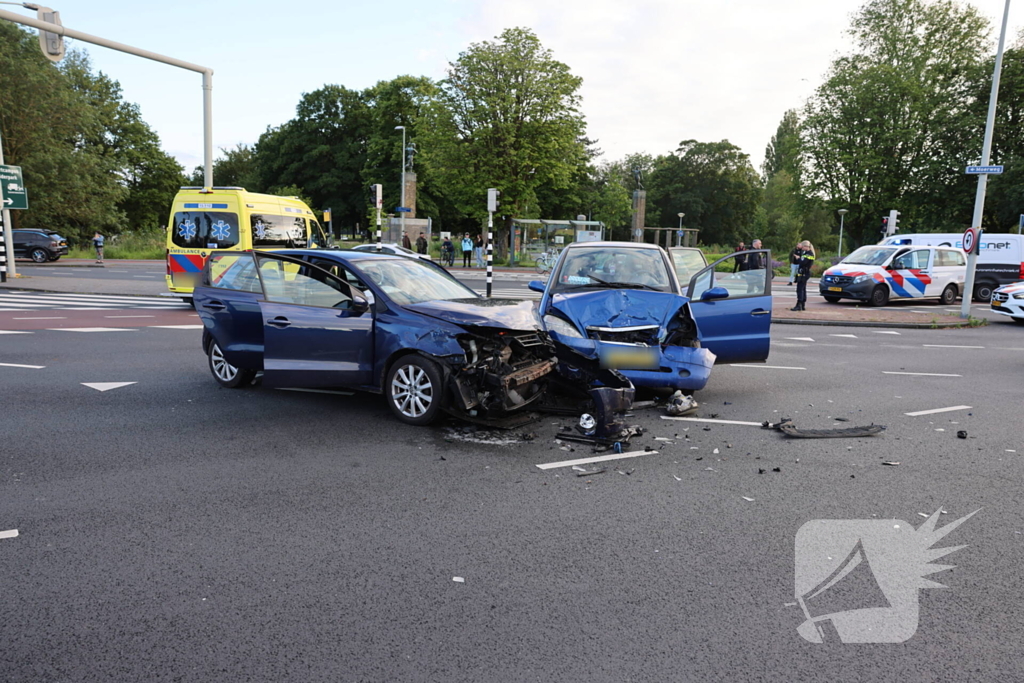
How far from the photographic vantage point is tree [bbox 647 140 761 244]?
89.8 m

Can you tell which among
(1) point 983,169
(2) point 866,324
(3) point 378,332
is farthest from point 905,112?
(3) point 378,332

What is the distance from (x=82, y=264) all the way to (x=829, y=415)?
38.0m

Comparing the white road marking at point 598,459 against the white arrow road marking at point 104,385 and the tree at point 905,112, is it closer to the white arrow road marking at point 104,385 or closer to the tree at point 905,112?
the white arrow road marking at point 104,385

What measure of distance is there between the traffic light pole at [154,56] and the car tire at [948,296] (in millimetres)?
21606

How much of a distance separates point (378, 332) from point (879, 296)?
18.7 m

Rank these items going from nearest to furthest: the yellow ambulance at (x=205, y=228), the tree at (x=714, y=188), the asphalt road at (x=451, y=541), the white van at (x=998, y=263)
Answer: the asphalt road at (x=451, y=541) < the yellow ambulance at (x=205, y=228) < the white van at (x=998, y=263) < the tree at (x=714, y=188)

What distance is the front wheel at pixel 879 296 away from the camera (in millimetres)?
20984

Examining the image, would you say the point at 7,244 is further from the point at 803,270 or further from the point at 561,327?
the point at 803,270

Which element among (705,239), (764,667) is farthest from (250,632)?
(705,239)

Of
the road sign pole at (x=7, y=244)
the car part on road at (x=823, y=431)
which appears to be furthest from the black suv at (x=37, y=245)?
the car part on road at (x=823, y=431)

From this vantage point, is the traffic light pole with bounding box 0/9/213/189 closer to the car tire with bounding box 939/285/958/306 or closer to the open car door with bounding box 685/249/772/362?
the open car door with bounding box 685/249/772/362

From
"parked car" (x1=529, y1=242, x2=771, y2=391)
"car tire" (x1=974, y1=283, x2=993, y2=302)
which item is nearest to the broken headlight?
"parked car" (x1=529, y1=242, x2=771, y2=391)

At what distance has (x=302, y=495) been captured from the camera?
475 centimetres

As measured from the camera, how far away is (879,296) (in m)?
21.1
